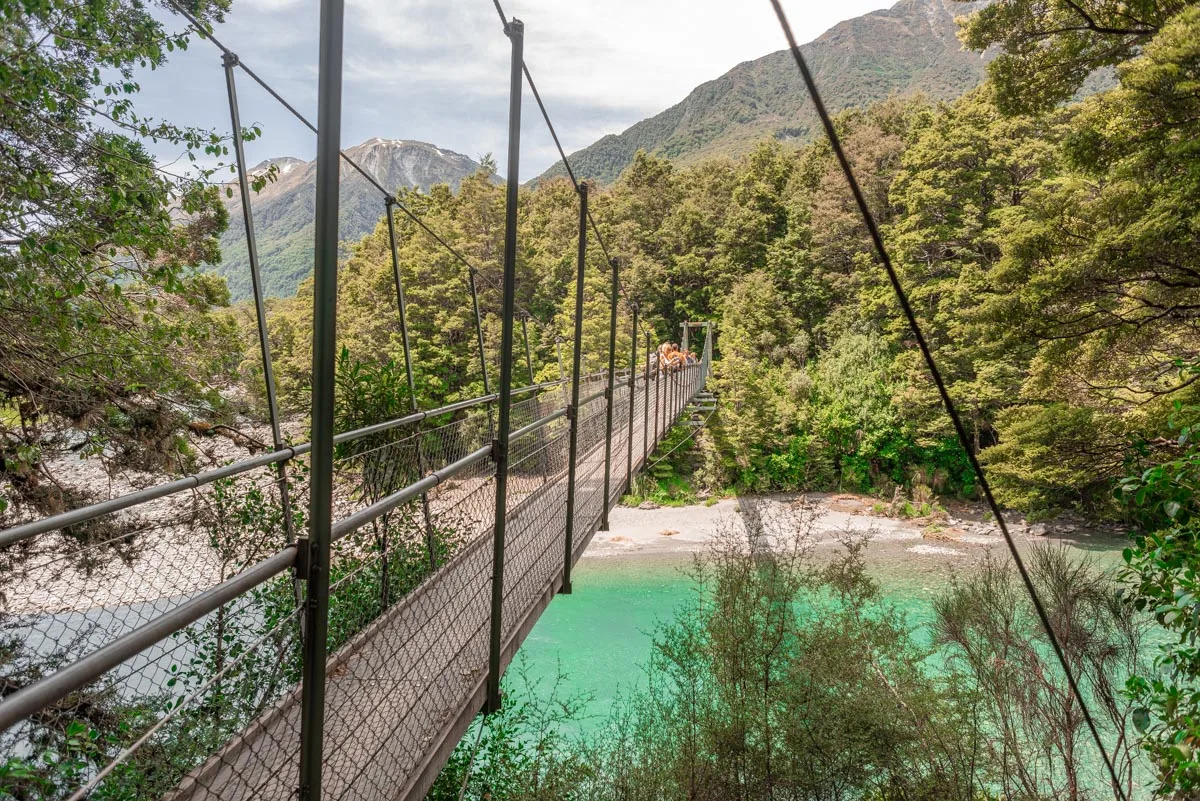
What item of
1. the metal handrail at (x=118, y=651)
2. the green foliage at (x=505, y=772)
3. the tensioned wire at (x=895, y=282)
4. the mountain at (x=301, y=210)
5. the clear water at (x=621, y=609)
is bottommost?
the clear water at (x=621, y=609)

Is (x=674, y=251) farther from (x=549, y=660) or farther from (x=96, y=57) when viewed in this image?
(x=96, y=57)

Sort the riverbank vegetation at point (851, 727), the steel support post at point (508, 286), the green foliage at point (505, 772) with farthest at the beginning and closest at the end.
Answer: the riverbank vegetation at point (851, 727) → the green foliage at point (505, 772) → the steel support post at point (508, 286)

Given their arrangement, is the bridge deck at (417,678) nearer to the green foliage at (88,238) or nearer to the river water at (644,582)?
the green foliage at (88,238)

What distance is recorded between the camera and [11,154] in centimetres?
203

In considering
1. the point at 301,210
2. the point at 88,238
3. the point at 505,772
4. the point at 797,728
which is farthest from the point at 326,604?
the point at 797,728

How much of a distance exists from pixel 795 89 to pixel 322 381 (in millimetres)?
71097

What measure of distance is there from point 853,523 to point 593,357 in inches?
250

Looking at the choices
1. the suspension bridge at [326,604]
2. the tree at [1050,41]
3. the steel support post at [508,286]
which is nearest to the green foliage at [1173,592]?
the suspension bridge at [326,604]

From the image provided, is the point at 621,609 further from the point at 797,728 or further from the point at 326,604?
the point at 326,604

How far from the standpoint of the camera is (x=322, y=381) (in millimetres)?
665

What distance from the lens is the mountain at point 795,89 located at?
171 feet

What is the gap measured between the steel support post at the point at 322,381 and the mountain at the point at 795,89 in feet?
164

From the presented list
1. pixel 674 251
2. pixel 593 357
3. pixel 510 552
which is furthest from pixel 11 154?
pixel 674 251

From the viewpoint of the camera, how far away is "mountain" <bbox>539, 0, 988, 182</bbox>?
5219 cm
